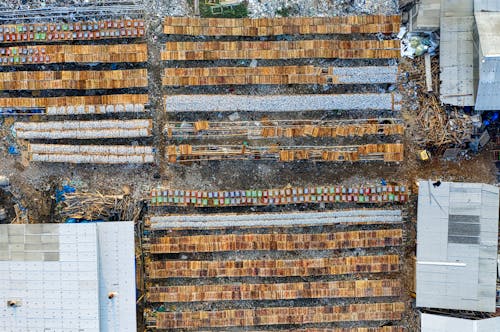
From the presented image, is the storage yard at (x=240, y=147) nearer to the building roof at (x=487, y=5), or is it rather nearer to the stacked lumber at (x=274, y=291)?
the stacked lumber at (x=274, y=291)

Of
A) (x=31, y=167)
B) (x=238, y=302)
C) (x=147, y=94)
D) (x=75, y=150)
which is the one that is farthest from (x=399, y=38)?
(x=31, y=167)

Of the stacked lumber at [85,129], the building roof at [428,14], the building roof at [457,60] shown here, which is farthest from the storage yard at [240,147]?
→ the building roof at [428,14]

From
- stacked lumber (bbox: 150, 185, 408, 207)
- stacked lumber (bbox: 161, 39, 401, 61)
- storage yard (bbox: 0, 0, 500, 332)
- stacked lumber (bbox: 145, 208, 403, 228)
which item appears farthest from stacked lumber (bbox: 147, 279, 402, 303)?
stacked lumber (bbox: 161, 39, 401, 61)

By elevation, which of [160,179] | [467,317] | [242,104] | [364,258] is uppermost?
[242,104]

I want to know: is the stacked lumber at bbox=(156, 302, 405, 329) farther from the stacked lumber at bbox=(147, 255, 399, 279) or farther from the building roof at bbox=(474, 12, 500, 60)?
the building roof at bbox=(474, 12, 500, 60)

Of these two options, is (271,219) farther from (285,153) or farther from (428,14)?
(428,14)

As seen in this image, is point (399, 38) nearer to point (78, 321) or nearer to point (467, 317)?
point (467, 317)

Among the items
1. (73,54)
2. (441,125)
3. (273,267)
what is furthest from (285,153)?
(73,54)
